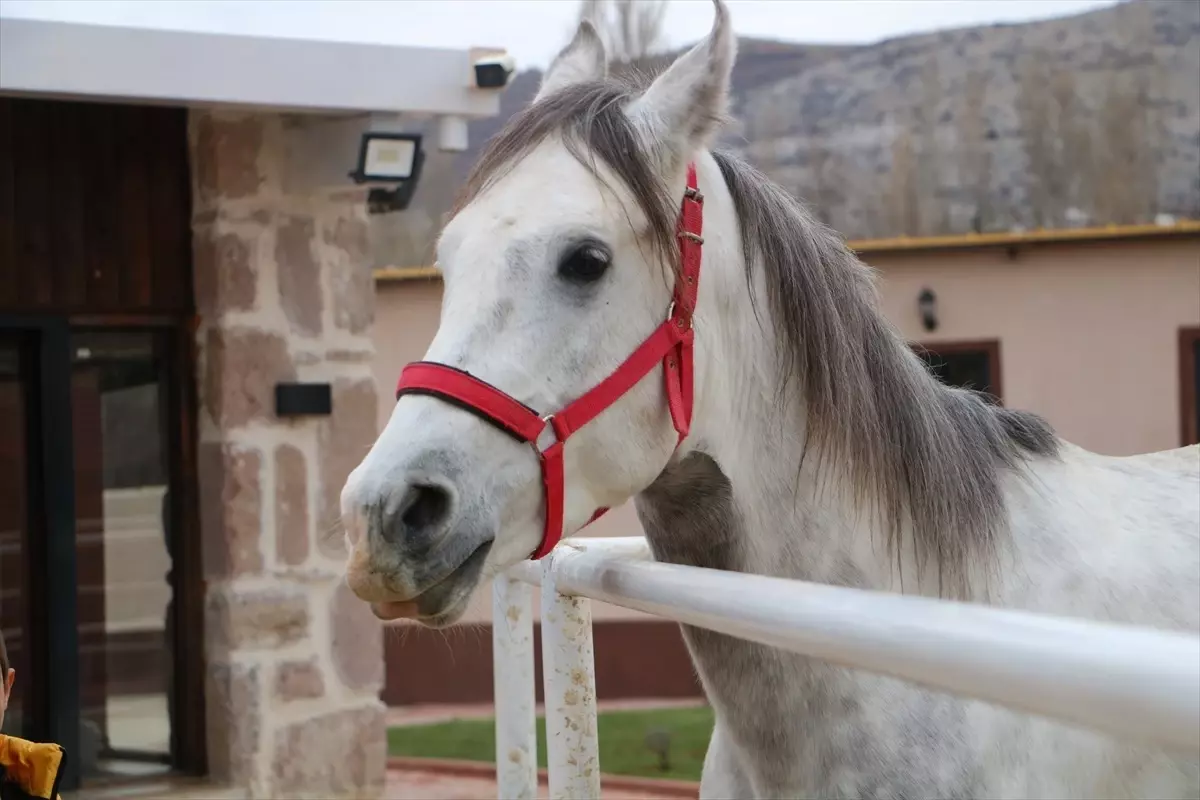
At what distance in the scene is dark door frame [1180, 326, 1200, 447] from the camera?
8.02 meters

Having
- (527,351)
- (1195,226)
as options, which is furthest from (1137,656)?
(1195,226)

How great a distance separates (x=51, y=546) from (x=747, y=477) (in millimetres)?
2978

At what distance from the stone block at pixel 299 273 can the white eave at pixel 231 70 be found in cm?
40

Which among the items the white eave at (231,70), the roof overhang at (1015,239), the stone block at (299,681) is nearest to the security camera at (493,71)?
the white eave at (231,70)

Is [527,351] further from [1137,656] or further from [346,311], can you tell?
[346,311]

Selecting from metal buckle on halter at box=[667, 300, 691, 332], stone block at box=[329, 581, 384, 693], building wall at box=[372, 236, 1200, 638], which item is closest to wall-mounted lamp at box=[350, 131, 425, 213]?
stone block at box=[329, 581, 384, 693]

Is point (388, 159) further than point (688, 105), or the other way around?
point (388, 159)

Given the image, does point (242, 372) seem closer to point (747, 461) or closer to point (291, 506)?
point (291, 506)

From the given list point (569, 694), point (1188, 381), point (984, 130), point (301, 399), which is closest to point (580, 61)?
point (569, 694)

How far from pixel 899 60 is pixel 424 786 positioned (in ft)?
59.0

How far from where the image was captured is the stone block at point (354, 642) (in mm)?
4195

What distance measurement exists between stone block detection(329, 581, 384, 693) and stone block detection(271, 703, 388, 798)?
0.31ft

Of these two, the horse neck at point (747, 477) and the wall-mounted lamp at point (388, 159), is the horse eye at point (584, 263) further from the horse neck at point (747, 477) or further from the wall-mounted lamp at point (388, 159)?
the wall-mounted lamp at point (388, 159)

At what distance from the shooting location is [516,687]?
2309 millimetres
